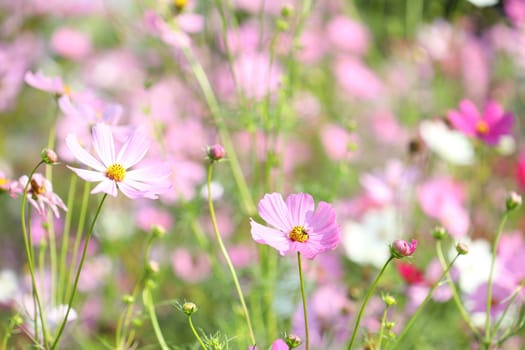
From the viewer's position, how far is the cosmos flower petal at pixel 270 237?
54 cm

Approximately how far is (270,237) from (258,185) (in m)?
0.45

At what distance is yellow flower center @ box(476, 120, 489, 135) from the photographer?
37.3 inches

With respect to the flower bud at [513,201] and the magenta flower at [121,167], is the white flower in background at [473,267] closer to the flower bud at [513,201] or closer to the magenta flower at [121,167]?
the flower bud at [513,201]

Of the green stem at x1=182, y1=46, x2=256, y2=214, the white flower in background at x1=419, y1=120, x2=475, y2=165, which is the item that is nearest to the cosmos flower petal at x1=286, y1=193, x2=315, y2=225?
the green stem at x1=182, y1=46, x2=256, y2=214

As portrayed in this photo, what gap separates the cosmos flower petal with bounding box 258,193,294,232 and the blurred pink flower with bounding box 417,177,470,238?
55 centimetres

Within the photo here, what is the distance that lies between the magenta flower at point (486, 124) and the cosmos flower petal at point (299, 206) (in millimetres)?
401

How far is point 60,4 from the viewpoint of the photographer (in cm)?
176

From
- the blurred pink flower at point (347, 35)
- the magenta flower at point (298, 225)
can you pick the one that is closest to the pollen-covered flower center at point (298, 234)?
the magenta flower at point (298, 225)

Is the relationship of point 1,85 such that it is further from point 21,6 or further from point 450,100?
point 450,100

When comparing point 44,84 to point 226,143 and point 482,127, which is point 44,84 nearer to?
point 226,143

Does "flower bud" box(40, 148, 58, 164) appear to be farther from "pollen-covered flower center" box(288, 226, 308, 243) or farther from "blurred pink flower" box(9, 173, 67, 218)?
"pollen-covered flower center" box(288, 226, 308, 243)

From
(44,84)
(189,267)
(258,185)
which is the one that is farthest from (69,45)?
(44,84)

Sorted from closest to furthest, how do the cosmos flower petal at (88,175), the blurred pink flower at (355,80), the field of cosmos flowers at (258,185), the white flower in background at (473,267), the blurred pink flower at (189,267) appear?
the cosmos flower petal at (88,175) < the field of cosmos flowers at (258,185) < the white flower in background at (473,267) < the blurred pink flower at (189,267) < the blurred pink flower at (355,80)

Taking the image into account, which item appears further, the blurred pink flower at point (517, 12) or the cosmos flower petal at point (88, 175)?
the blurred pink flower at point (517, 12)
